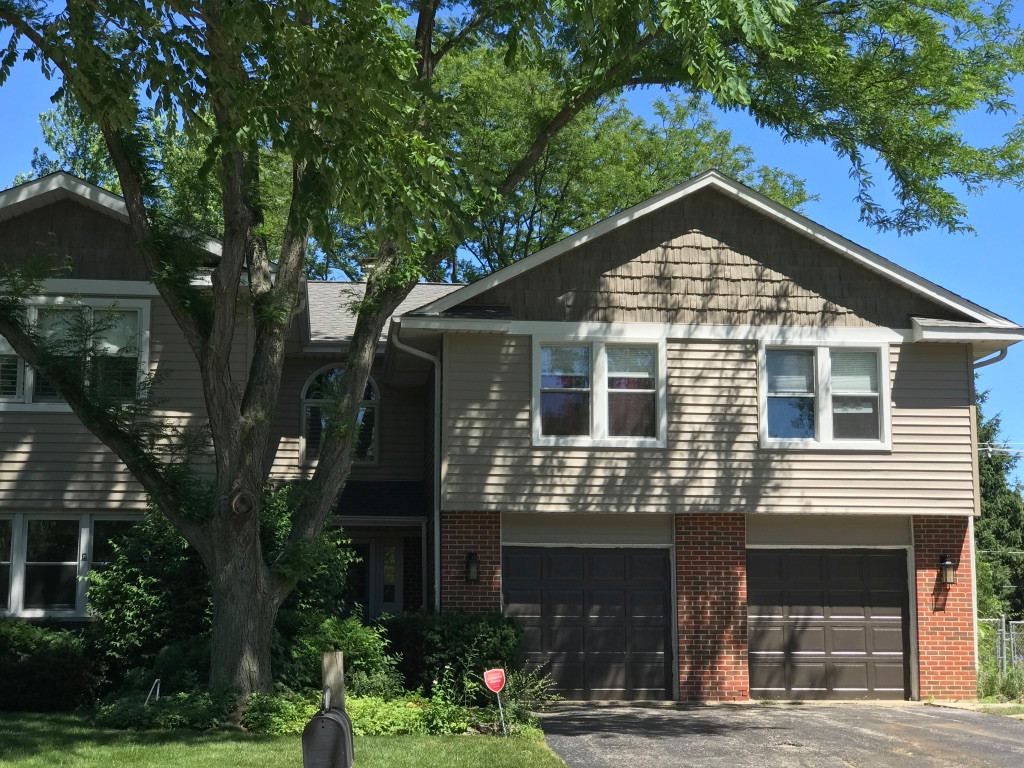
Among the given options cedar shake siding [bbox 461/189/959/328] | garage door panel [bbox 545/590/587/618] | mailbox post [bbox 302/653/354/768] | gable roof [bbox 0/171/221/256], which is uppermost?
gable roof [bbox 0/171/221/256]

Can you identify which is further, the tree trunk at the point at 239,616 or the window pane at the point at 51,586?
the window pane at the point at 51,586

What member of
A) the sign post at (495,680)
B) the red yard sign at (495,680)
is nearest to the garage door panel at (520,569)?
the sign post at (495,680)

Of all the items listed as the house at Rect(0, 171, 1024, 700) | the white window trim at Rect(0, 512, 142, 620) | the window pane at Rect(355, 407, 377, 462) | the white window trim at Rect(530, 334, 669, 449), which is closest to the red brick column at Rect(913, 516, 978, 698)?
the house at Rect(0, 171, 1024, 700)

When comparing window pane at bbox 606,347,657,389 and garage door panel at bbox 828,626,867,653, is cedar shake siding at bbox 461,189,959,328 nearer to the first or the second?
window pane at bbox 606,347,657,389

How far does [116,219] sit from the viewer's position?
17.7 meters

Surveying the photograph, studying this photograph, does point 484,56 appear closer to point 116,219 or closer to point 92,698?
point 116,219

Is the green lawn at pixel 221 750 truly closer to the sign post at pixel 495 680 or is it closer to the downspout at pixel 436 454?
the sign post at pixel 495 680

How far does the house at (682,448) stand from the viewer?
17172 millimetres

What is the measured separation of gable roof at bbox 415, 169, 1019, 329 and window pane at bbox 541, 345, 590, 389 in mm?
1325

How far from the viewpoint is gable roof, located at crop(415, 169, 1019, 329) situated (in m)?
17.4

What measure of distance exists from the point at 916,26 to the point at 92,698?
15187mm

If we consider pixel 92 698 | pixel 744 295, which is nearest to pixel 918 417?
pixel 744 295

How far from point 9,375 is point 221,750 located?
335 inches

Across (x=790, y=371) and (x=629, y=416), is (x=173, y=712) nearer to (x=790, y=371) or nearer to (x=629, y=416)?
(x=629, y=416)
